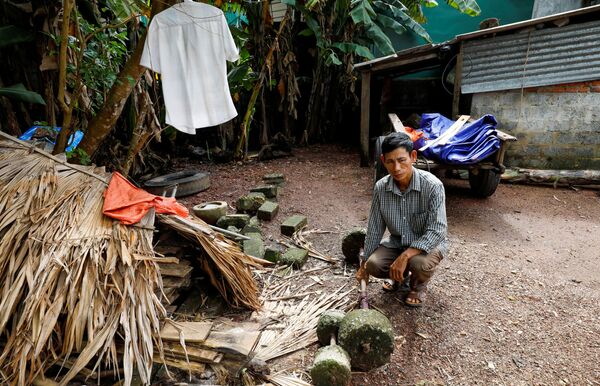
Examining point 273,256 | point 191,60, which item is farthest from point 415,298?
point 191,60

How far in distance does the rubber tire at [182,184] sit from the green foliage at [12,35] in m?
2.57

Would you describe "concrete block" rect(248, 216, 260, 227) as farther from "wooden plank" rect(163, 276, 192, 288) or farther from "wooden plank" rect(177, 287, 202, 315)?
"wooden plank" rect(163, 276, 192, 288)

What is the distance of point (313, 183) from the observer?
6.56 meters

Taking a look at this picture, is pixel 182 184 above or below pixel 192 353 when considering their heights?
below

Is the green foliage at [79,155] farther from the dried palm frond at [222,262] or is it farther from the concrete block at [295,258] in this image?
the concrete block at [295,258]

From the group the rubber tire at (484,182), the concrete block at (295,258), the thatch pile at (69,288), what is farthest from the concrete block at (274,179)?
the thatch pile at (69,288)

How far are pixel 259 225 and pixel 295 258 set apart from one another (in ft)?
3.88

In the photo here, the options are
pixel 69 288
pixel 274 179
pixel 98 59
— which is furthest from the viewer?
pixel 274 179

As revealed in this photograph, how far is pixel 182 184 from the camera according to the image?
572cm

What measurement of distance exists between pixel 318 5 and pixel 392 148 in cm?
615

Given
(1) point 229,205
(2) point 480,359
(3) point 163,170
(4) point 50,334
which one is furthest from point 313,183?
(4) point 50,334

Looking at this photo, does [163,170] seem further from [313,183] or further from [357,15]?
[357,15]

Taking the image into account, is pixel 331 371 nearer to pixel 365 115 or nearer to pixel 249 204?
pixel 249 204

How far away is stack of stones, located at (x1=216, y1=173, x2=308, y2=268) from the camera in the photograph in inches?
141
